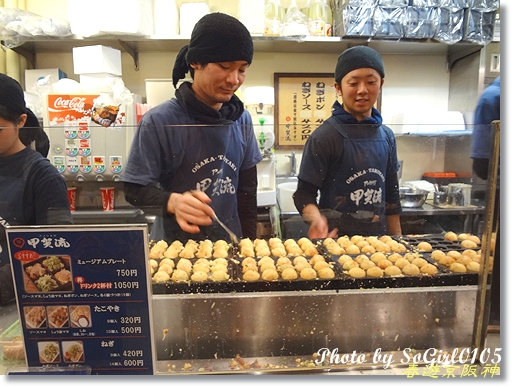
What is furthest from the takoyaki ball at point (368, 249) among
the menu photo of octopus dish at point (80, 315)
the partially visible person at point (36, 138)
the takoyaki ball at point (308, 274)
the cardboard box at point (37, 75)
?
the cardboard box at point (37, 75)

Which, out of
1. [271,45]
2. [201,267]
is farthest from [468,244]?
[271,45]

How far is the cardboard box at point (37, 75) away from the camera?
9.77 ft

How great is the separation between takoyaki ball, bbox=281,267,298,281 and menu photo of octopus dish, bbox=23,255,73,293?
577 mm

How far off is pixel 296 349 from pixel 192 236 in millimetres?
436

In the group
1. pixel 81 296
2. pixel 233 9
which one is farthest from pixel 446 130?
pixel 233 9

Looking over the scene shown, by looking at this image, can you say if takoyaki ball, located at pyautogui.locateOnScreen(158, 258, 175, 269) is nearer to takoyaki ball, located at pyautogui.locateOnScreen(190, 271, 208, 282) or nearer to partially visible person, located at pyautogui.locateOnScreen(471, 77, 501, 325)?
takoyaki ball, located at pyautogui.locateOnScreen(190, 271, 208, 282)

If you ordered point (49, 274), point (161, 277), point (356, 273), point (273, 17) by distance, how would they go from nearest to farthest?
point (49, 274), point (161, 277), point (356, 273), point (273, 17)

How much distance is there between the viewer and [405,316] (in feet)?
3.47

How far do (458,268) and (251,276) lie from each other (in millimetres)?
634

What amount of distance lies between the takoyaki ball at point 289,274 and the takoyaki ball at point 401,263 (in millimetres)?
328

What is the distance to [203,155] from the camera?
3.24 ft

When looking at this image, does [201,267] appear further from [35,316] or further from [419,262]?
[419,262]

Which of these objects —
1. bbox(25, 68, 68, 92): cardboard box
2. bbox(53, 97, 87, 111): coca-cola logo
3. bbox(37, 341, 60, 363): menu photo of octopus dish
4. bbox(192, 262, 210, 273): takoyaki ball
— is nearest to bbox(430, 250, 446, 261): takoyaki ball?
bbox(192, 262, 210, 273): takoyaki ball

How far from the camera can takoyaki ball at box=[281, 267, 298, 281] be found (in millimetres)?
1094
